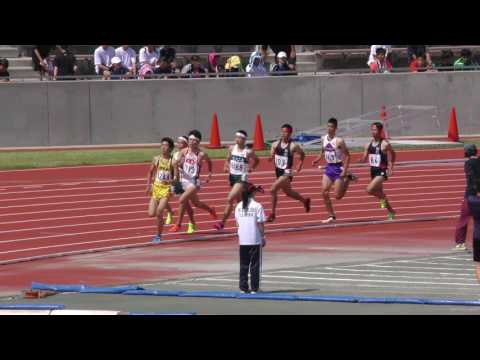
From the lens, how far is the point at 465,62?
37.9m

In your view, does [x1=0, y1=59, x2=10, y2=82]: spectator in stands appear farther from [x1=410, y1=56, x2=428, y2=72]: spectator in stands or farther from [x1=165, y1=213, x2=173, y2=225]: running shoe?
[x1=165, y1=213, x2=173, y2=225]: running shoe

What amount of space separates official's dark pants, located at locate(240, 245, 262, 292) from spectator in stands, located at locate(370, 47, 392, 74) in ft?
71.3

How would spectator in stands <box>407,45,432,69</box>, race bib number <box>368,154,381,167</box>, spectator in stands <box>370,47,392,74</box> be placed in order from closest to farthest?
race bib number <box>368,154,381,167</box> → spectator in stands <box>370,47,392,74</box> → spectator in stands <box>407,45,432,69</box>

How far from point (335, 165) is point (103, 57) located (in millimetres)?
14609

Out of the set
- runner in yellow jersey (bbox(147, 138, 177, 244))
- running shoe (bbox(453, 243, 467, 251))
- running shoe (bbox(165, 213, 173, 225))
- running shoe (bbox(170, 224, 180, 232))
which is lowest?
running shoe (bbox(453, 243, 467, 251))

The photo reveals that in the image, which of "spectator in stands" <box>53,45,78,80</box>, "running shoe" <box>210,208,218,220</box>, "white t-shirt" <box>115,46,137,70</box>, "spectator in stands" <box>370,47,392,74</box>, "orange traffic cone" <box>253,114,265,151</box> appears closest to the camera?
"running shoe" <box>210,208,218,220</box>

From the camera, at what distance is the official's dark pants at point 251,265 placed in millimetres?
16406

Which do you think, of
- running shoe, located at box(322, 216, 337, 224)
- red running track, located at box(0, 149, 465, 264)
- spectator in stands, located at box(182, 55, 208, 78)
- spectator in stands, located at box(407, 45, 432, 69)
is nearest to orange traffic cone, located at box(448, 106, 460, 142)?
spectator in stands, located at box(407, 45, 432, 69)

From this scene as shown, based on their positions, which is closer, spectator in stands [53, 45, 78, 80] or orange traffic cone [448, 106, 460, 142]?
orange traffic cone [448, 106, 460, 142]

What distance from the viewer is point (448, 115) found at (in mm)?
37250

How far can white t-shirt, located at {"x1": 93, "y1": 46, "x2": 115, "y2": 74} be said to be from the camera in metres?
36.6

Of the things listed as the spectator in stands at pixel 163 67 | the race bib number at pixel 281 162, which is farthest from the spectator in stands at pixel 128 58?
the race bib number at pixel 281 162

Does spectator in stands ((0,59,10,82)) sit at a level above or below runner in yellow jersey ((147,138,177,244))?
above

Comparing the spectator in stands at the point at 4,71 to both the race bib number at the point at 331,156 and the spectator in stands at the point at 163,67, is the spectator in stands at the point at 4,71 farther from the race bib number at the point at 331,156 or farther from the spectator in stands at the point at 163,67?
the race bib number at the point at 331,156
